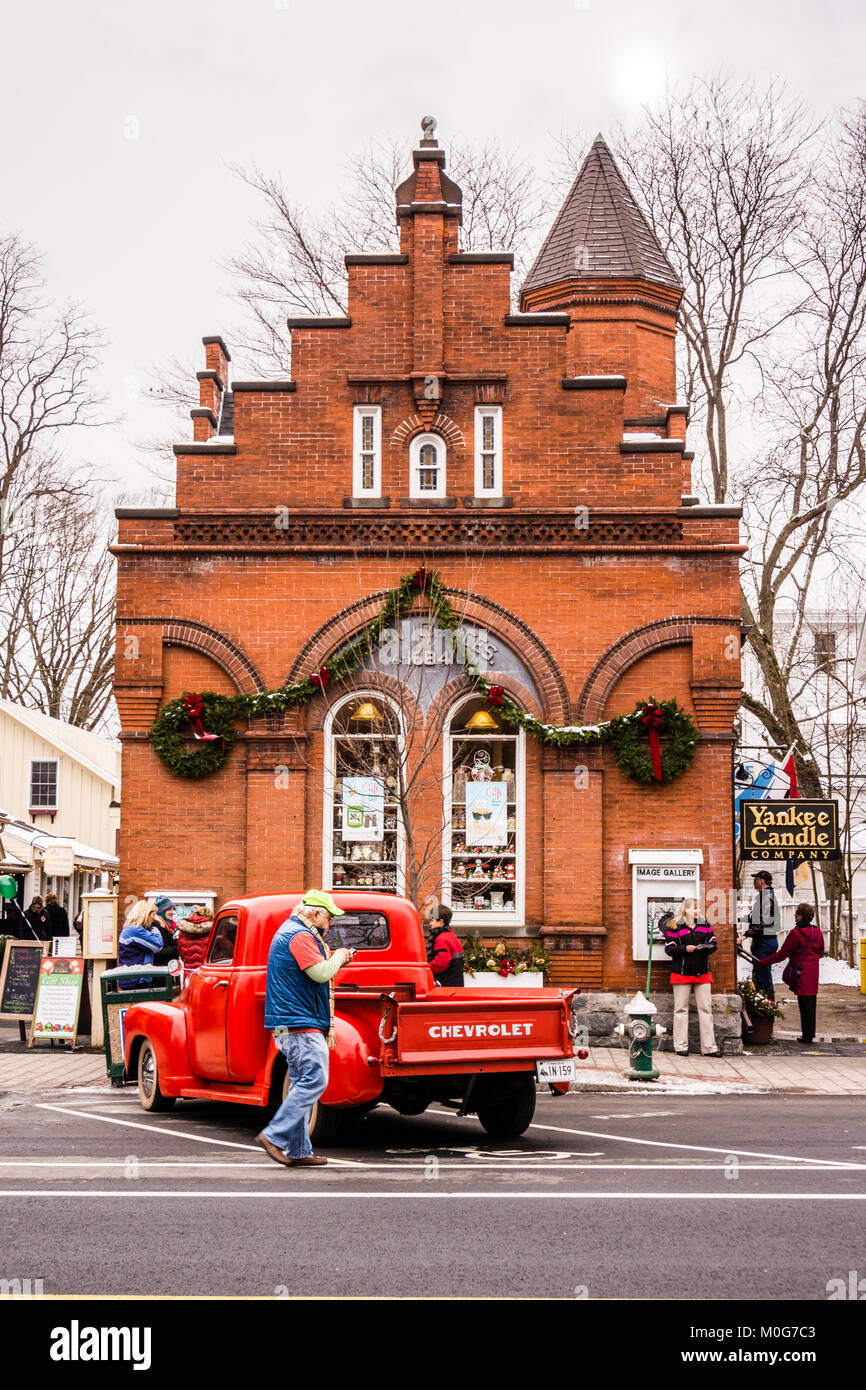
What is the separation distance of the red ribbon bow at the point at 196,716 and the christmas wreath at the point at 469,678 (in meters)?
0.01

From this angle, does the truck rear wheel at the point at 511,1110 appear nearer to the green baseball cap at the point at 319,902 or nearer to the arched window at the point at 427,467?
the green baseball cap at the point at 319,902

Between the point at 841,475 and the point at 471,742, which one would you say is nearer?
the point at 471,742

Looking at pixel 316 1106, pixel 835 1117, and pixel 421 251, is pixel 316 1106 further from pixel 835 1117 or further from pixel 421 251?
pixel 421 251

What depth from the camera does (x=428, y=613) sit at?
20.1 metres

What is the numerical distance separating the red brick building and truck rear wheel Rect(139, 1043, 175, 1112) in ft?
20.3

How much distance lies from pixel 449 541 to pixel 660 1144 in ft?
34.0

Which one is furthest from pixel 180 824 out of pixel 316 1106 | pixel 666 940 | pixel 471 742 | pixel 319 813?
pixel 316 1106

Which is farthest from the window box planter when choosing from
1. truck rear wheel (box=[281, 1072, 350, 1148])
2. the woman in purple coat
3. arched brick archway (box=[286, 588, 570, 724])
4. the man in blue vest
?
the man in blue vest

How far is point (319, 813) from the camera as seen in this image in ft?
65.4

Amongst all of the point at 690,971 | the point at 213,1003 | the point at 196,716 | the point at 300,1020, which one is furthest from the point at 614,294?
the point at 300,1020

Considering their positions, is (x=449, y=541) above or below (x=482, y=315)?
below

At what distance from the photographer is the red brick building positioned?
1969 centimetres
